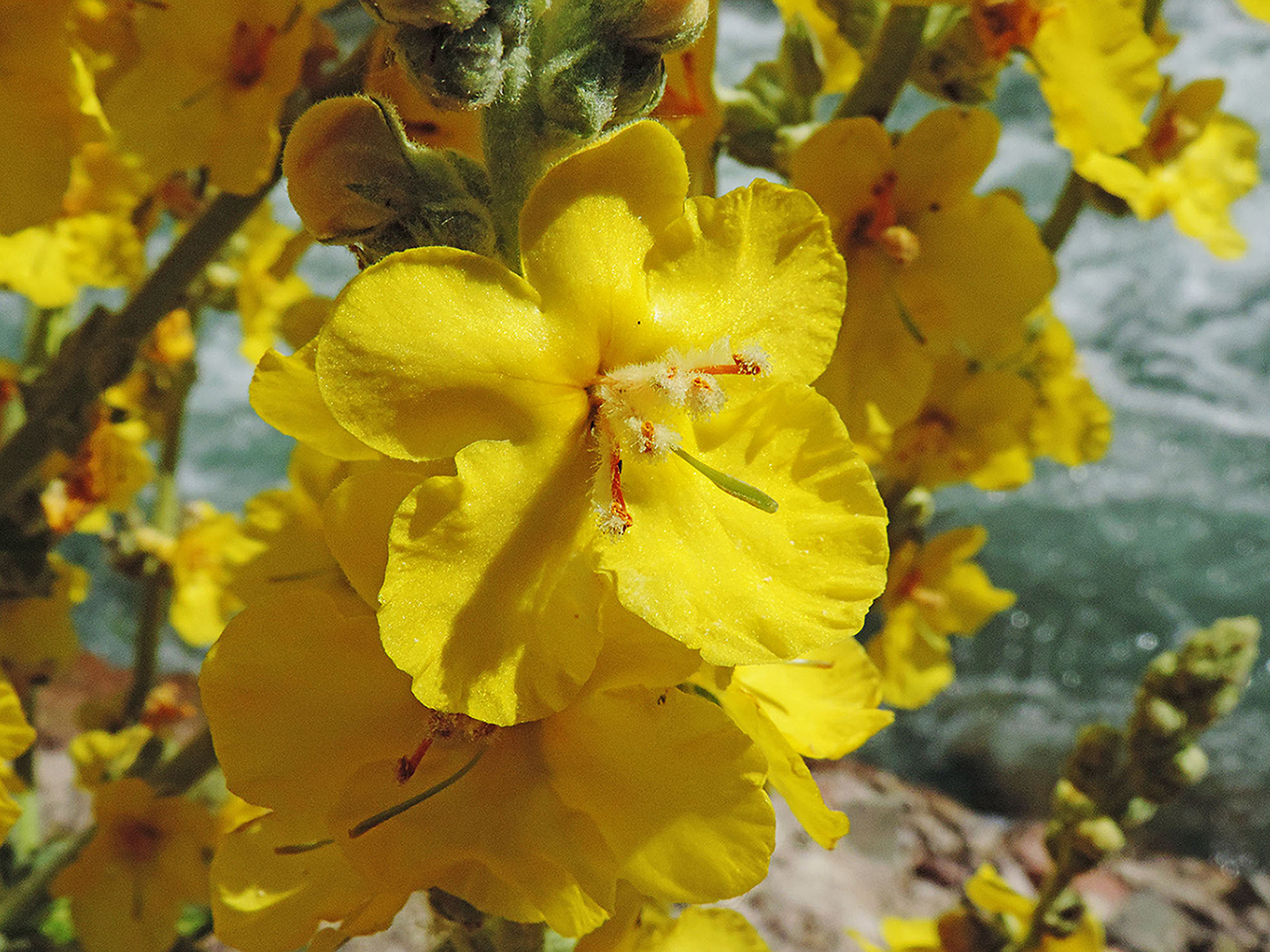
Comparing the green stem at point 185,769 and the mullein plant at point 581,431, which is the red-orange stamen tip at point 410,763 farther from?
the green stem at point 185,769

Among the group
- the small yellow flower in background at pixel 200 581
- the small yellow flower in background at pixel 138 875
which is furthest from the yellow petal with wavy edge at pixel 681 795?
the small yellow flower in background at pixel 200 581

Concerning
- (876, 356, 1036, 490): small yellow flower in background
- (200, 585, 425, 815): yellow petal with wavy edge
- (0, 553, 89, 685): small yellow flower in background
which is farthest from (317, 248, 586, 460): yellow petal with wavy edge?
(0, 553, 89, 685): small yellow flower in background

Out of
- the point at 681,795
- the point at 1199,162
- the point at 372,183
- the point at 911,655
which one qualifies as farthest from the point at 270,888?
the point at 1199,162

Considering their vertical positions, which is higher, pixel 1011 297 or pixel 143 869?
pixel 1011 297

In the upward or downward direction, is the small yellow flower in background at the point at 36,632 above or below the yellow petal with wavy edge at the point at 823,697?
below

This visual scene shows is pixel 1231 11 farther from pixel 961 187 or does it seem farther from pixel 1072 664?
pixel 961 187

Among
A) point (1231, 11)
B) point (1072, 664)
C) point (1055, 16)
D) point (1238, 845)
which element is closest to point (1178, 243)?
point (1231, 11)
